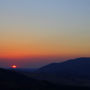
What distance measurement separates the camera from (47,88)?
5238 cm

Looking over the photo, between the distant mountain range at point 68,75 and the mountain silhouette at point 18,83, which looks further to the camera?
the distant mountain range at point 68,75

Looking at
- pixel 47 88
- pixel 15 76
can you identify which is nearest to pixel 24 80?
pixel 15 76

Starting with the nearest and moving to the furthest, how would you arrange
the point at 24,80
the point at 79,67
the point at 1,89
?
the point at 1,89
the point at 24,80
the point at 79,67

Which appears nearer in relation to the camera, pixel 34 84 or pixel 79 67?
pixel 34 84

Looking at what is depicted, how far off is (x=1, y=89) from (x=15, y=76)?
48.1 ft

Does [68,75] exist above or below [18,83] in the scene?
above

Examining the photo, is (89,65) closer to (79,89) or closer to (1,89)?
(79,89)

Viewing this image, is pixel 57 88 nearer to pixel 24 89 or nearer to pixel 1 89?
pixel 24 89

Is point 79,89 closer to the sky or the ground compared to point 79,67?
closer to the ground

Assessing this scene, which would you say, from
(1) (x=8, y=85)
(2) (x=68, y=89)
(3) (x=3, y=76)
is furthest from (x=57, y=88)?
(3) (x=3, y=76)

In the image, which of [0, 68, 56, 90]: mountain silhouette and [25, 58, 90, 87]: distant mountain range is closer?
[0, 68, 56, 90]: mountain silhouette

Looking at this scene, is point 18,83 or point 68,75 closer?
point 18,83

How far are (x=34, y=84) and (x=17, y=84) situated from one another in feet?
12.4

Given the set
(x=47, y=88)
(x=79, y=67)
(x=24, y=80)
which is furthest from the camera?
(x=79, y=67)
